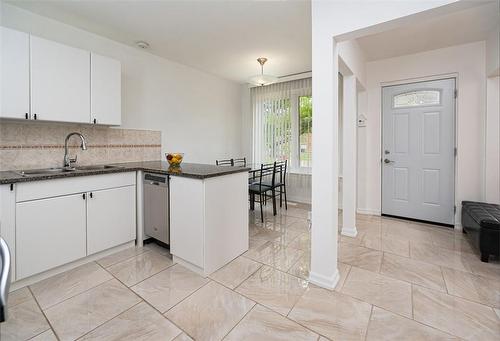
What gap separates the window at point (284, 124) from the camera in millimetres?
4574

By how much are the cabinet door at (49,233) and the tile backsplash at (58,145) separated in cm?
73

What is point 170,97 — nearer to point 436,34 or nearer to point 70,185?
point 70,185

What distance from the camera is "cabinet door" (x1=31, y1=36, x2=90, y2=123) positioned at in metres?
2.14

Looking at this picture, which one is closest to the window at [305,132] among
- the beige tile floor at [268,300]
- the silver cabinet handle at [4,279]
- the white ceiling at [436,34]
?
the white ceiling at [436,34]

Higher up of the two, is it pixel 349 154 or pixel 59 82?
pixel 59 82

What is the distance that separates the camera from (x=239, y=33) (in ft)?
9.34

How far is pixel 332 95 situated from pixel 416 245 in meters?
2.09

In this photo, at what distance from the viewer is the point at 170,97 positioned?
3.78 meters

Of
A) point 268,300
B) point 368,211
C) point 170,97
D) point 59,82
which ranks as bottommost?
point 268,300

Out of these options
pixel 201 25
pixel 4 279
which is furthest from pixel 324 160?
pixel 201 25

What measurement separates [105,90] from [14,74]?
0.72 m

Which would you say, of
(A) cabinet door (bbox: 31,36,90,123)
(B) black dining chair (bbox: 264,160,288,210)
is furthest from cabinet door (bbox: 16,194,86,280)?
(B) black dining chair (bbox: 264,160,288,210)

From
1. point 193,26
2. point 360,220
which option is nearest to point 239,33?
point 193,26

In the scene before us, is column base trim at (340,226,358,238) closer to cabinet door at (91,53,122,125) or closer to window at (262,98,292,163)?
window at (262,98,292,163)
